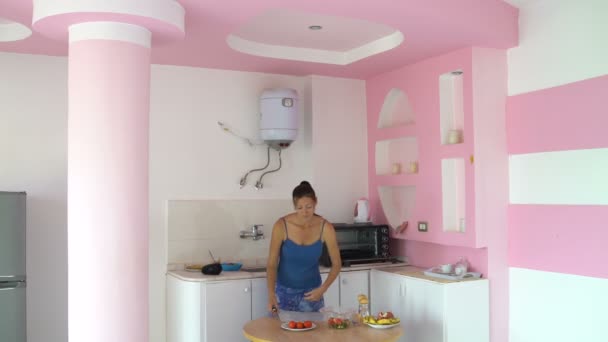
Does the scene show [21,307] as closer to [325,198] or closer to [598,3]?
[325,198]

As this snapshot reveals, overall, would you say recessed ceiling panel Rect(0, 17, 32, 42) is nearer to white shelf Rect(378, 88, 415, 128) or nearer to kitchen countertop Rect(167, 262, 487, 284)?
kitchen countertop Rect(167, 262, 487, 284)

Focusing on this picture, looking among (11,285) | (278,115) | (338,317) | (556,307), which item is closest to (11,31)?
(11,285)

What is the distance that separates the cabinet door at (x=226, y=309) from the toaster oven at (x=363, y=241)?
0.97 meters

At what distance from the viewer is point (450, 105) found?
16.0ft

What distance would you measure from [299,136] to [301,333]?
2.46 meters

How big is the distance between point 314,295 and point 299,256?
287mm

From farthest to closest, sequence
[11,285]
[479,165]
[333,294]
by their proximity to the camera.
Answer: [333,294] → [479,165] → [11,285]

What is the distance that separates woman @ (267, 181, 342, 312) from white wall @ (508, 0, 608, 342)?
1.39 meters

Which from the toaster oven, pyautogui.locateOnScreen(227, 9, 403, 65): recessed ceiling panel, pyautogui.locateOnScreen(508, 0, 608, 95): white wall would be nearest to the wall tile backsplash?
the toaster oven

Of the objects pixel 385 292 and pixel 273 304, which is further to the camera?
pixel 385 292

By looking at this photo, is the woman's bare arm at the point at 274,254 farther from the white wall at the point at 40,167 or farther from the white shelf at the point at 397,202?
the white wall at the point at 40,167

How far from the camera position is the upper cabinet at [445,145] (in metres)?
4.56

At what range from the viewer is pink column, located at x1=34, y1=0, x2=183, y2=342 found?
3.47 meters

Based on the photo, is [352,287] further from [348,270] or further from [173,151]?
[173,151]
